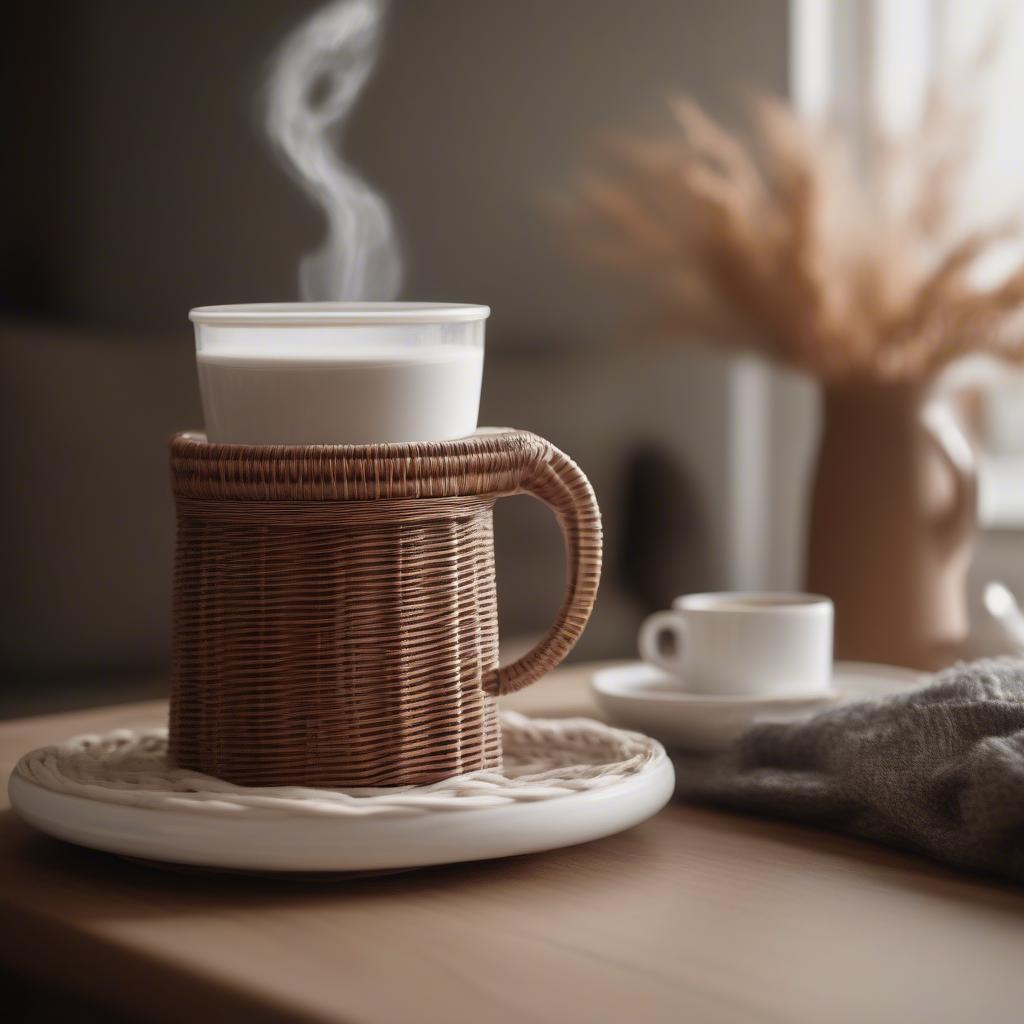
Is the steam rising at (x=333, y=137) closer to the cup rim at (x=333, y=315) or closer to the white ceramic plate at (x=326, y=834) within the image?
the cup rim at (x=333, y=315)

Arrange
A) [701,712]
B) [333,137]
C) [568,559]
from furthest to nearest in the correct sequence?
[333,137], [701,712], [568,559]

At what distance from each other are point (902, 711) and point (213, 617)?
30 cm

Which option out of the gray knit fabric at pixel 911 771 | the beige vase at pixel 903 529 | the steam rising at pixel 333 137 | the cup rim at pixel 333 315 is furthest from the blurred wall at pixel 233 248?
the gray knit fabric at pixel 911 771

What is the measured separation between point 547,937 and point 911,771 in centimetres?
18

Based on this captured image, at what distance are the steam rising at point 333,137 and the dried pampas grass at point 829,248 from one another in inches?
8.4

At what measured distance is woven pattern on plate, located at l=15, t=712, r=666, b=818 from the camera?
0.50 meters

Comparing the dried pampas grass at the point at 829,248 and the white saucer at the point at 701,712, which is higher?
the dried pampas grass at the point at 829,248

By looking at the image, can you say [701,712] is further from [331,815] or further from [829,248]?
[829,248]

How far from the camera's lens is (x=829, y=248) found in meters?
1.09

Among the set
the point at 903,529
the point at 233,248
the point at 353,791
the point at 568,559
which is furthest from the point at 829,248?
the point at 353,791

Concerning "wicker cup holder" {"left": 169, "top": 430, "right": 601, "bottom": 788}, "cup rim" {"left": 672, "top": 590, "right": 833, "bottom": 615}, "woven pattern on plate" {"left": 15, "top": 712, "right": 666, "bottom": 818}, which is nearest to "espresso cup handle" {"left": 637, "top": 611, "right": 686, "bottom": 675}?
"cup rim" {"left": 672, "top": 590, "right": 833, "bottom": 615}

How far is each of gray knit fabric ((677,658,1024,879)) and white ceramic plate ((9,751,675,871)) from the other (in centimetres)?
12

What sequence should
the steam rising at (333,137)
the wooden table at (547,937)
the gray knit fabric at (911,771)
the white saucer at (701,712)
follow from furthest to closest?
the steam rising at (333,137) < the white saucer at (701,712) < the gray knit fabric at (911,771) < the wooden table at (547,937)

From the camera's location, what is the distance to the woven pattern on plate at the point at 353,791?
1.65ft
